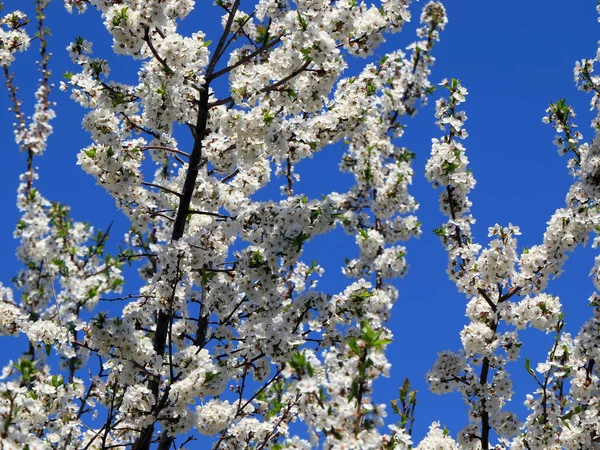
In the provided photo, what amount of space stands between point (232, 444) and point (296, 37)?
4786 millimetres

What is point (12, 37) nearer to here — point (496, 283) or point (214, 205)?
point (214, 205)

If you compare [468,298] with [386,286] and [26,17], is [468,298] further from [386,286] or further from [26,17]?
[26,17]

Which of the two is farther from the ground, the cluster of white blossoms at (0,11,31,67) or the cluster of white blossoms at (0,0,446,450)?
the cluster of white blossoms at (0,11,31,67)

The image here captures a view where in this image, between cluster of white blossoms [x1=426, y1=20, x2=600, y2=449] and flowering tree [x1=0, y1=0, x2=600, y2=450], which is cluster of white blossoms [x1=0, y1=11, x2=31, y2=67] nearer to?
flowering tree [x1=0, y1=0, x2=600, y2=450]

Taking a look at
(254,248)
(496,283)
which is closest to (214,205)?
(254,248)

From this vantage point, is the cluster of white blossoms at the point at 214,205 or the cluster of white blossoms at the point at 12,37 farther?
the cluster of white blossoms at the point at 12,37

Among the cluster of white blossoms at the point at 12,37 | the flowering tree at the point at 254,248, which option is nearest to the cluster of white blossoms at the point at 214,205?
the flowering tree at the point at 254,248

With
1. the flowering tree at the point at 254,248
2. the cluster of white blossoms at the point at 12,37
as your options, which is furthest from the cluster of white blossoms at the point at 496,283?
the cluster of white blossoms at the point at 12,37

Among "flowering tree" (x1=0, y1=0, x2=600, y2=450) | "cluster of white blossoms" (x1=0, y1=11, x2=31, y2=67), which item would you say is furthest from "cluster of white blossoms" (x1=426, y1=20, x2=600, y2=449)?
"cluster of white blossoms" (x1=0, y1=11, x2=31, y2=67)

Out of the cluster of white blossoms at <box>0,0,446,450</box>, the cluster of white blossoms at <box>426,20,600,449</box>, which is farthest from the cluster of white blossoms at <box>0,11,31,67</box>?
the cluster of white blossoms at <box>426,20,600,449</box>

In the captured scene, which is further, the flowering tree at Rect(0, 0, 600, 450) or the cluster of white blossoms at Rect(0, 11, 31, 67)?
the cluster of white blossoms at Rect(0, 11, 31, 67)

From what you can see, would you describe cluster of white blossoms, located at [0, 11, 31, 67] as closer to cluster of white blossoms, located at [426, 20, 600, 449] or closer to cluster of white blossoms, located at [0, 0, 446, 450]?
cluster of white blossoms, located at [0, 0, 446, 450]

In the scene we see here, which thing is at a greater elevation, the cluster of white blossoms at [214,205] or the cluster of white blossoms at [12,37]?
the cluster of white blossoms at [12,37]

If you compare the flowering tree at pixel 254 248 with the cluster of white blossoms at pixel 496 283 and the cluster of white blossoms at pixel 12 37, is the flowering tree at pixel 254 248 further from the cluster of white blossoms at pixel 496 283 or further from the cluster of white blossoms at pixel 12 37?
the cluster of white blossoms at pixel 12 37
